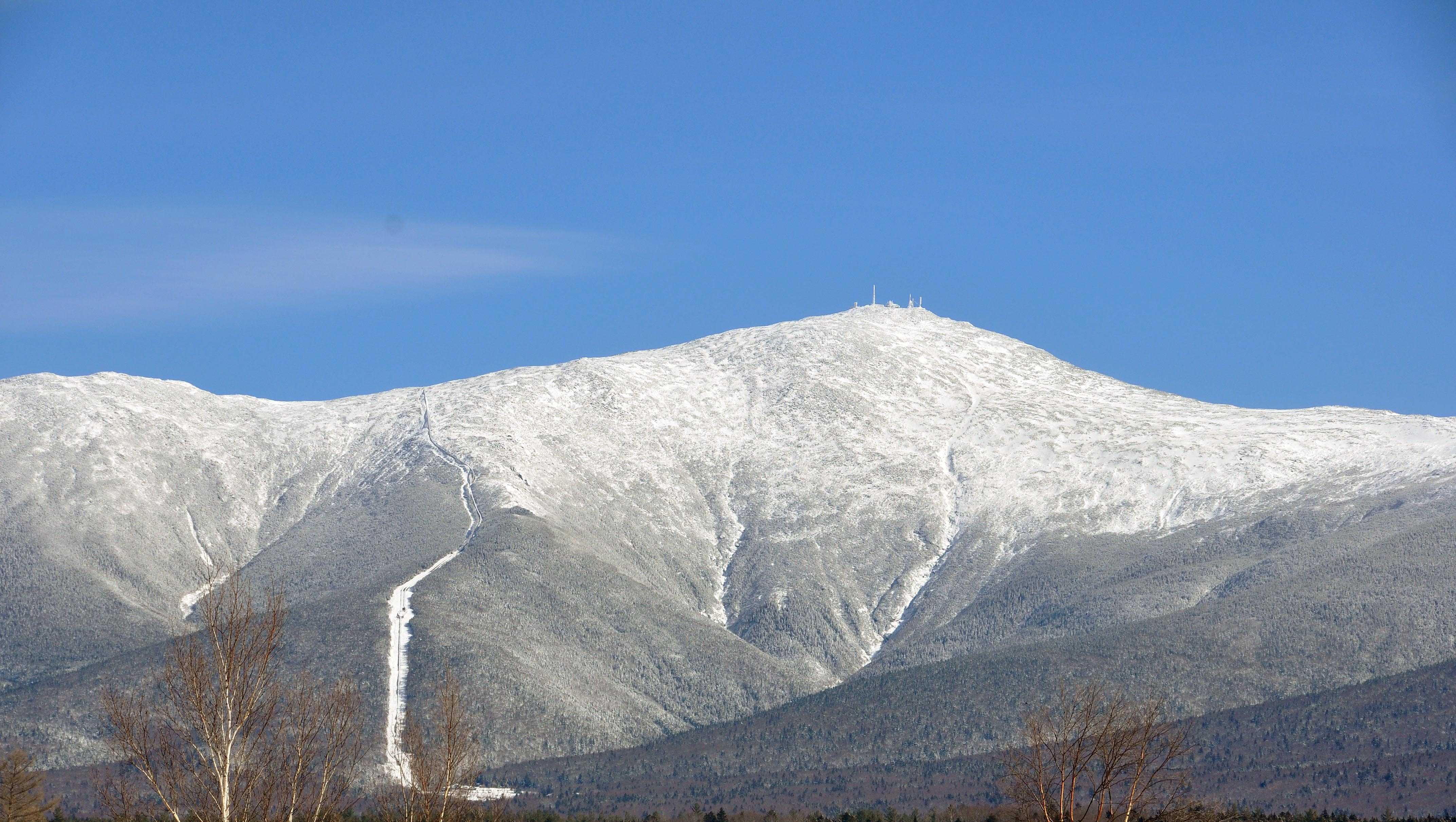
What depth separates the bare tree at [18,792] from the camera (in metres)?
99.1

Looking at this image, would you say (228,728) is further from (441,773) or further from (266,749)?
(441,773)

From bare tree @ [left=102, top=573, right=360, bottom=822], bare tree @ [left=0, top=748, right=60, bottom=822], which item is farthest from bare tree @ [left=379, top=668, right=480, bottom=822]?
bare tree @ [left=0, top=748, right=60, bottom=822]

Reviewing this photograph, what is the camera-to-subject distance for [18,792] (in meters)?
99.5

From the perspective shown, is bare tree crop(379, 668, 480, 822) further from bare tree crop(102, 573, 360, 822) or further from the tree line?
bare tree crop(102, 573, 360, 822)

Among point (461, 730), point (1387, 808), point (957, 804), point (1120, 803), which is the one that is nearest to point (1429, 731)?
point (1387, 808)

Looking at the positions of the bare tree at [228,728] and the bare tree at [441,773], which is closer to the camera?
the bare tree at [228,728]

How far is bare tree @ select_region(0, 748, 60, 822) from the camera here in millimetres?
99062

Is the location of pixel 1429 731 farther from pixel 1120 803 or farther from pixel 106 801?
pixel 106 801

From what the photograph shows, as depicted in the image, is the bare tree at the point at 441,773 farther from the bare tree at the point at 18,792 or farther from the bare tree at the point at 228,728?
the bare tree at the point at 18,792

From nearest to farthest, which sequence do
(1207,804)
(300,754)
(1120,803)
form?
(300,754) < (1207,804) < (1120,803)

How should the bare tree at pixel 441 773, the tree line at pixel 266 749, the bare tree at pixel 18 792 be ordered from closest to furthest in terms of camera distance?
the tree line at pixel 266 749 → the bare tree at pixel 441 773 → the bare tree at pixel 18 792

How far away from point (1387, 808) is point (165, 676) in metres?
153

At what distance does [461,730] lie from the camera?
78188 mm

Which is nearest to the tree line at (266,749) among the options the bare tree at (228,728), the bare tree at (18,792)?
the bare tree at (228,728)
